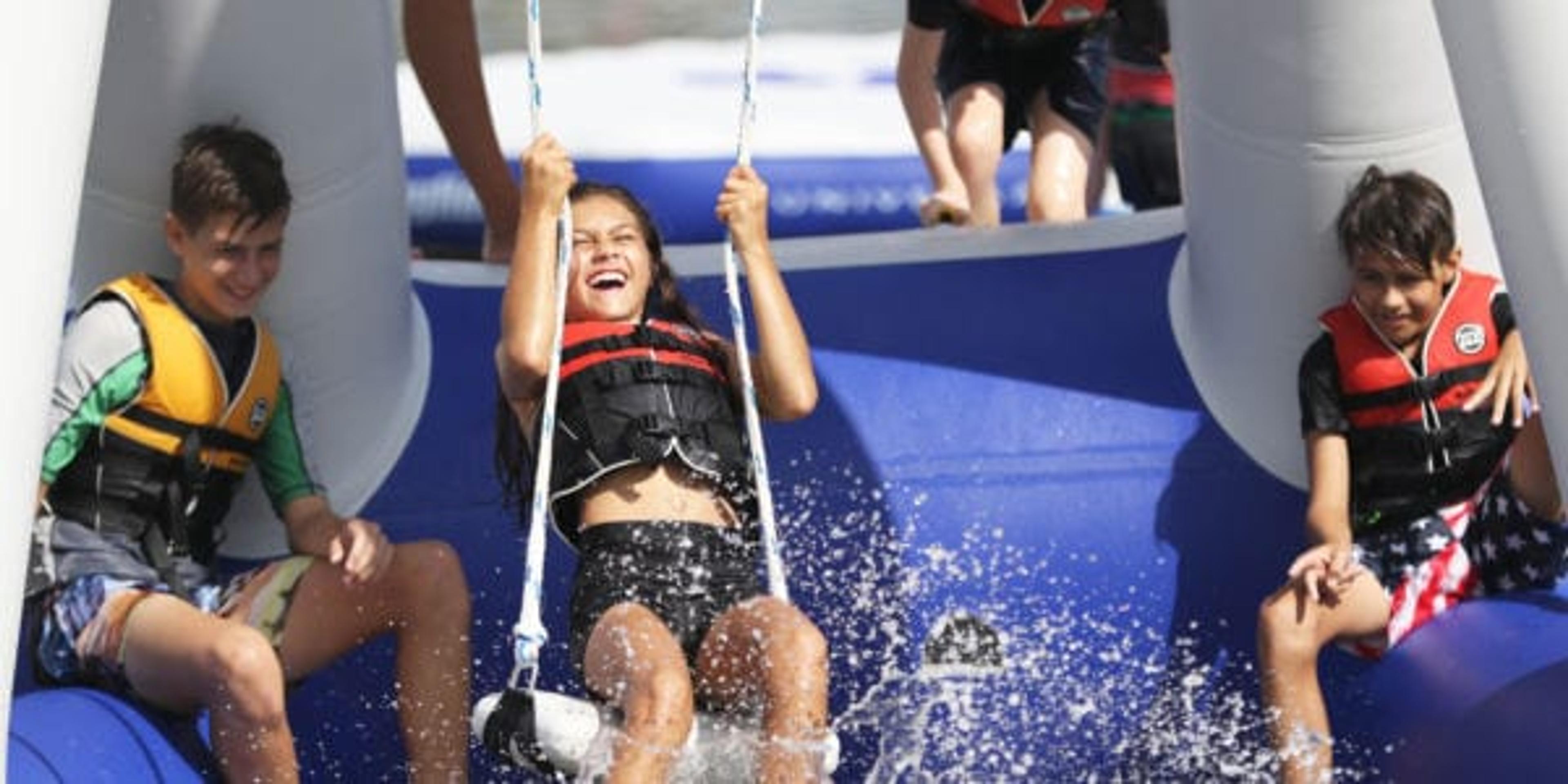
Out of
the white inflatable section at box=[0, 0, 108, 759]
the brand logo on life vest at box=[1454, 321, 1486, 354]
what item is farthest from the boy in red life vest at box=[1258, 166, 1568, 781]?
the white inflatable section at box=[0, 0, 108, 759]

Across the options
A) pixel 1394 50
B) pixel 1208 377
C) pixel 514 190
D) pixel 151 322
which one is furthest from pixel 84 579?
pixel 1394 50

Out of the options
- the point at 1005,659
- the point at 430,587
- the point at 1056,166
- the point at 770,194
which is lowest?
the point at 1005,659

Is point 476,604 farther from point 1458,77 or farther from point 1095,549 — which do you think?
point 1458,77

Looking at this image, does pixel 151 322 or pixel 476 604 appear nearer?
pixel 151 322

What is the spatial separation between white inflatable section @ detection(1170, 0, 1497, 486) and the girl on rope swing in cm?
61

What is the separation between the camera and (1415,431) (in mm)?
3193

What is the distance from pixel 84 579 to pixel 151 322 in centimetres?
29

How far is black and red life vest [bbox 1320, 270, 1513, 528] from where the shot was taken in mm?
3191

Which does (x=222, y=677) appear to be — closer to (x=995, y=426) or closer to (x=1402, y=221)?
(x=995, y=426)

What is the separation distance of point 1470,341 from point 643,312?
0.95m

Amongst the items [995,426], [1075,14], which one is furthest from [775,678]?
[1075,14]

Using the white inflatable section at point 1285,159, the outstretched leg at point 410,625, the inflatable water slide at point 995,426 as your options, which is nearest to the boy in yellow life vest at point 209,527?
the outstretched leg at point 410,625

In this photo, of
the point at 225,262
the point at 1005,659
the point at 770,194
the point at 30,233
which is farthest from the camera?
the point at 770,194

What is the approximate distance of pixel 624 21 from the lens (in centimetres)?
902
